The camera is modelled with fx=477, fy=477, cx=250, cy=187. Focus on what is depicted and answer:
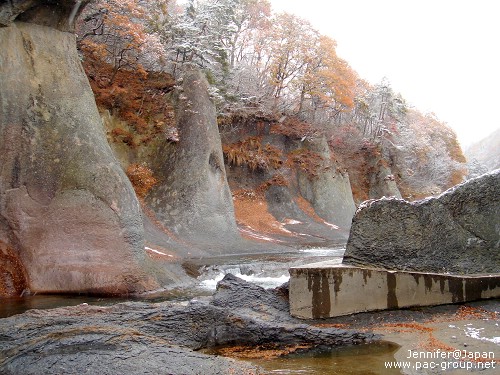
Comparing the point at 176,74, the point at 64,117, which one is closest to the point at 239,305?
the point at 64,117

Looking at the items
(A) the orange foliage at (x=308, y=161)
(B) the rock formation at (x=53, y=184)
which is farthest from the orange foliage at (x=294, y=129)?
(B) the rock formation at (x=53, y=184)

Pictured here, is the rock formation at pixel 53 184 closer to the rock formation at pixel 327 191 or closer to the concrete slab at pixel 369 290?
the concrete slab at pixel 369 290

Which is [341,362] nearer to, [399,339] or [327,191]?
[399,339]

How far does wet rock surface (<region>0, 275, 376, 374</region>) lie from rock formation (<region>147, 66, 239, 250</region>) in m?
13.2

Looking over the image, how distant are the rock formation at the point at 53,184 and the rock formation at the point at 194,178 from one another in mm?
7507

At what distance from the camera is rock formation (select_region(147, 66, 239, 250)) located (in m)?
20.7

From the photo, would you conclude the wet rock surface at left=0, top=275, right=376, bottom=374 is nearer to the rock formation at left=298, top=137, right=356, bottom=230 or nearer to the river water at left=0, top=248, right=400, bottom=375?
the river water at left=0, top=248, right=400, bottom=375

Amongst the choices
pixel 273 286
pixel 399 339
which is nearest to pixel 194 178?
pixel 273 286

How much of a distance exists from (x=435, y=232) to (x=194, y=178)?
1494 centimetres

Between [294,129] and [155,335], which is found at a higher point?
[294,129]

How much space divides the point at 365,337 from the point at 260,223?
71.2 feet

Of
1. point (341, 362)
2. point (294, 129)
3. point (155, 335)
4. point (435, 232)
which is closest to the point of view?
point (341, 362)

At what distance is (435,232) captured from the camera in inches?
300

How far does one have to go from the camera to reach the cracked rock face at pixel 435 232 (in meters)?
7.39
